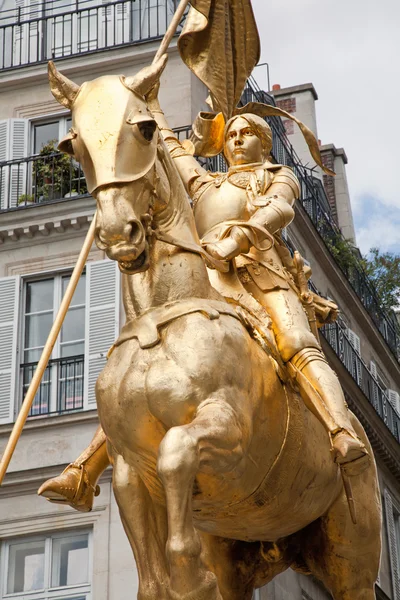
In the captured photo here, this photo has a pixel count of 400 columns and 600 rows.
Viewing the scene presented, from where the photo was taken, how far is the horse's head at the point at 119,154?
285 inches

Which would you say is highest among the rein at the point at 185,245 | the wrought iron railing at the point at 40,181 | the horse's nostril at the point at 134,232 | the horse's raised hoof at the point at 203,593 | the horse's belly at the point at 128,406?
the wrought iron railing at the point at 40,181

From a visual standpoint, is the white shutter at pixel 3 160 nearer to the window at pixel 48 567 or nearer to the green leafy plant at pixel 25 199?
the green leafy plant at pixel 25 199

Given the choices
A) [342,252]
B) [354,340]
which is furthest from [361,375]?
[342,252]

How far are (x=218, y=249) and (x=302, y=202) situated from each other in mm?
16874

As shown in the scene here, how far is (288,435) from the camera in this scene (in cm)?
827

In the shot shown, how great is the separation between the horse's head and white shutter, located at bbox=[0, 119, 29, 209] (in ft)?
43.5

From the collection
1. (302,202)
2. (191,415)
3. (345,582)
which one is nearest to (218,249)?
(191,415)

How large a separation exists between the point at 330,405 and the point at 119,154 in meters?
1.81

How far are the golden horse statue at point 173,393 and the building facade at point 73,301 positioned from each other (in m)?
8.95

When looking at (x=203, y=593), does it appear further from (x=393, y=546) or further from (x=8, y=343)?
(x=393, y=546)

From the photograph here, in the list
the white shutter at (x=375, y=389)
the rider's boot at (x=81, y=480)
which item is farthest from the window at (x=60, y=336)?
the rider's boot at (x=81, y=480)

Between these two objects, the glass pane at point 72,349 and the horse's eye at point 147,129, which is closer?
the horse's eye at point 147,129

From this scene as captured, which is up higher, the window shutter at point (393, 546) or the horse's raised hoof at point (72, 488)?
the window shutter at point (393, 546)

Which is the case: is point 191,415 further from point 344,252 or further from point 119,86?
point 344,252
